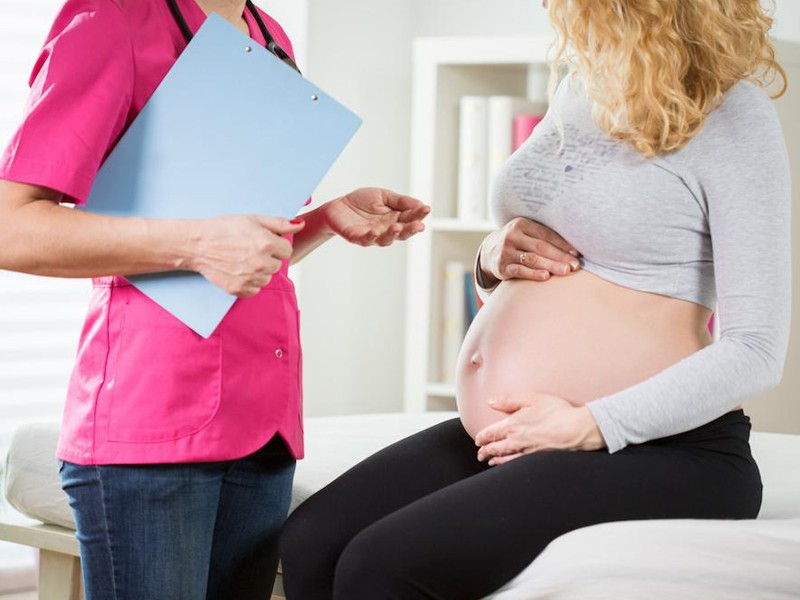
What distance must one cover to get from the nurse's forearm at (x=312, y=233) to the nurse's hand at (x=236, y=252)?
314 mm

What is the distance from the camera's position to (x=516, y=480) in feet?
3.42

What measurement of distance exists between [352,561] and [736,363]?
1.50 feet

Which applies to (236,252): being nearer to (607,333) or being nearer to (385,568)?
(385,568)

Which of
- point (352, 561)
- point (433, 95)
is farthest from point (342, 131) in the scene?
point (433, 95)

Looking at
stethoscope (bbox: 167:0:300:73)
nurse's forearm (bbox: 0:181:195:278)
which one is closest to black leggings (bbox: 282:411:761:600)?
nurse's forearm (bbox: 0:181:195:278)

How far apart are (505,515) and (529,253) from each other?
A: 0.37 m

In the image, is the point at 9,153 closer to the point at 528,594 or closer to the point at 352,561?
the point at 352,561

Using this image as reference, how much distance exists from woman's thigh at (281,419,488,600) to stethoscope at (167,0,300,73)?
19.2 inches

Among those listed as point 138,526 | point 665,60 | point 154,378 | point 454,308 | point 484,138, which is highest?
point 665,60

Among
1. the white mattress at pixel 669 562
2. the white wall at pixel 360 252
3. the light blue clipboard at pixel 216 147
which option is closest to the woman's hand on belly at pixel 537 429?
the white mattress at pixel 669 562

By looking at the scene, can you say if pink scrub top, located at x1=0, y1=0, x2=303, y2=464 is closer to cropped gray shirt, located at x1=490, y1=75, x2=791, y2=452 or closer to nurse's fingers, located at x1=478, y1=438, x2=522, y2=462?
nurse's fingers, located at x1=478, y1=438, x2=522, y2=462

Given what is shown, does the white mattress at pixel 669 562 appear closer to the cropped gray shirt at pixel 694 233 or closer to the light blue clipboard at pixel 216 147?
the cropped gray shirt at pixel 694 233

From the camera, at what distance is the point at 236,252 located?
935 millimetres


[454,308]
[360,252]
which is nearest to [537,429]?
[454,308]
